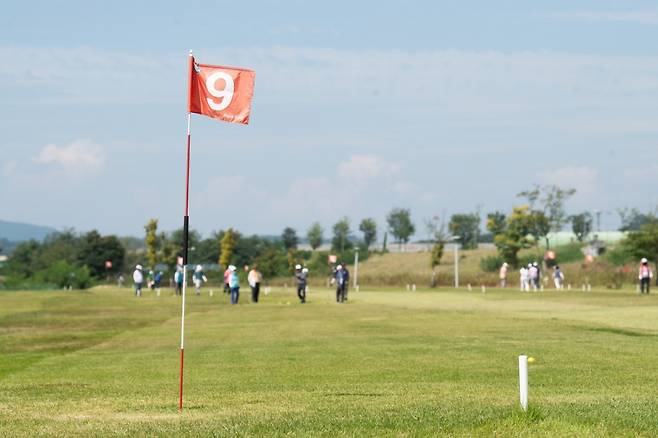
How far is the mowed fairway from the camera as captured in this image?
46.1 ft

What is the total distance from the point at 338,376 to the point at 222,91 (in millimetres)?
6034

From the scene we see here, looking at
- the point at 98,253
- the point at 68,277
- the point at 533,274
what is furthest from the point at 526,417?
the point at 98,253

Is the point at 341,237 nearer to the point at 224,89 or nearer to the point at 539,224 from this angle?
the point at 539,224

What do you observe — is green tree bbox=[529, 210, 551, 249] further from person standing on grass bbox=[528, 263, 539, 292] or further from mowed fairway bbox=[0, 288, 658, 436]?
mowed fairway bbox=[0, 288, 658, 436]

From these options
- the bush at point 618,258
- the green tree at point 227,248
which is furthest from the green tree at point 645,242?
the green tree at point 227,248

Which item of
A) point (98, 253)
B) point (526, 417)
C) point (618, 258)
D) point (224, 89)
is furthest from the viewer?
point (98, 253)

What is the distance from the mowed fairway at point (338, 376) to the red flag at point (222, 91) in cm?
392

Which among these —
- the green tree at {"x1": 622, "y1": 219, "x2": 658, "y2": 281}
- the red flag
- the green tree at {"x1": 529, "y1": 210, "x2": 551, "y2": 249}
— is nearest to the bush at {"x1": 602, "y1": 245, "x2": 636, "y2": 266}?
the green tree at {"x1": 529, "y1": 210, "x2": 551, "y2": 249}

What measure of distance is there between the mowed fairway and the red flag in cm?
392

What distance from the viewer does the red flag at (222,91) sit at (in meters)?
17.3

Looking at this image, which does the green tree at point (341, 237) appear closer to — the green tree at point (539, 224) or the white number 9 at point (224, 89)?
the green tree at point (539, 224)

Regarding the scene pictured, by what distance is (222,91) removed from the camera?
56.9ft

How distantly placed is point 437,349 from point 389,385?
7.81 meters

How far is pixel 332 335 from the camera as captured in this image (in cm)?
3319
